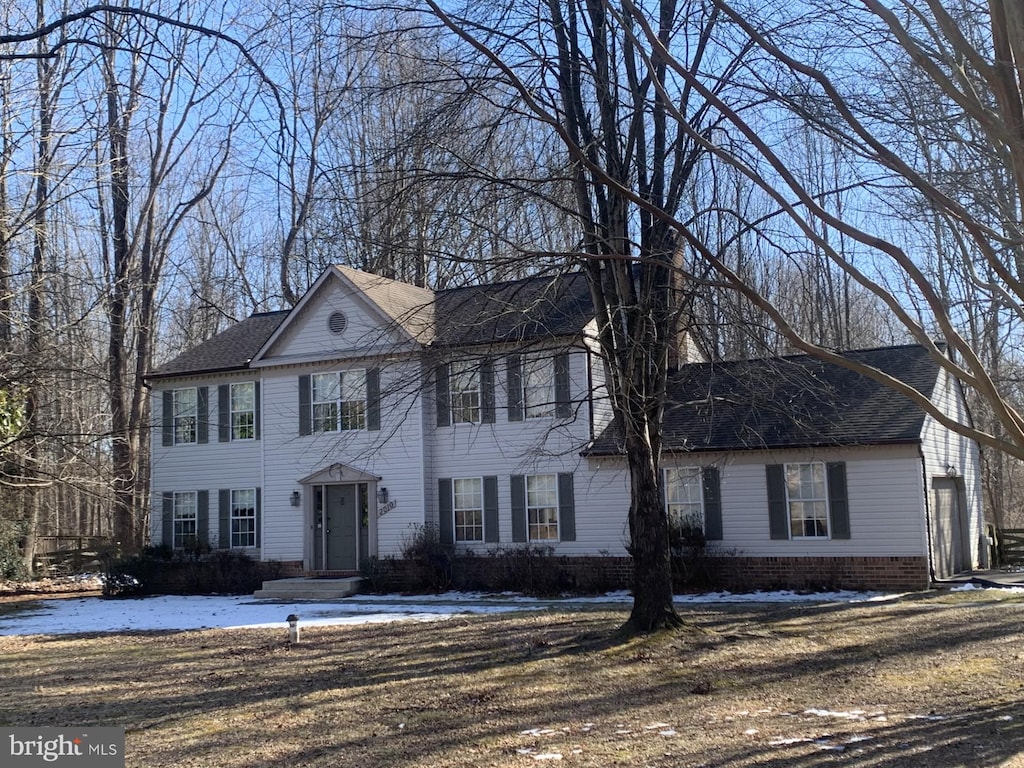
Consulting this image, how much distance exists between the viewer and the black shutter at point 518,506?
21.5m

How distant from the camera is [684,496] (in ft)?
66.0

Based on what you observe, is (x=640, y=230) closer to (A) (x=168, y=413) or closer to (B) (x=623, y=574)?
(B) (x=623, y=574)

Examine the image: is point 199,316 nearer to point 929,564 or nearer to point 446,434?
point 446,434

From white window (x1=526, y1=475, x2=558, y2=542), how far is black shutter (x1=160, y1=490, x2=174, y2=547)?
10202 mm

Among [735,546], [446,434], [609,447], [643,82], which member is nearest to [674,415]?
[609,447]

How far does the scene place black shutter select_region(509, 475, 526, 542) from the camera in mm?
21547

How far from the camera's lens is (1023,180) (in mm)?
4805

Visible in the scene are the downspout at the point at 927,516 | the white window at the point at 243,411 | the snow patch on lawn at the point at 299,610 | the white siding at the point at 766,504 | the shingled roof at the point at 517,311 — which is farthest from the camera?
the white window at the point at 243,411

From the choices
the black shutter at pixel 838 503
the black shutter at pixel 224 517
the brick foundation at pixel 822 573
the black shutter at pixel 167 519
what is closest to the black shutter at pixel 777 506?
the brick foundation at pixel 822 573

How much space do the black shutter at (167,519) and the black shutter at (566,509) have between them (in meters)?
11.0

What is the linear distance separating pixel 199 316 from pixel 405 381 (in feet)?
102

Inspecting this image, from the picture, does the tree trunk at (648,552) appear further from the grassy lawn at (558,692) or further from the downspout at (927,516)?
the downspout at (927,516)

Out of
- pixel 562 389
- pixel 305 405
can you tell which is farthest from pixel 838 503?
pixel 305 405

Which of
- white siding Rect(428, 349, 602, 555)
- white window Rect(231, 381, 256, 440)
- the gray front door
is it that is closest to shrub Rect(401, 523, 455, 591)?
white siding Rect(428, 349, 602, 555)
